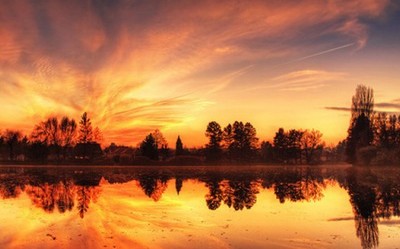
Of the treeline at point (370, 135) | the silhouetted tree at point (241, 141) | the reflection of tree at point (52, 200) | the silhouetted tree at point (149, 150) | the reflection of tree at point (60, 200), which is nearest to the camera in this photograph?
the reflection of tree at point (60, 200)

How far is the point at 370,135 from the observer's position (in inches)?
3605

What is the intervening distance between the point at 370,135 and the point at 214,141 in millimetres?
55223

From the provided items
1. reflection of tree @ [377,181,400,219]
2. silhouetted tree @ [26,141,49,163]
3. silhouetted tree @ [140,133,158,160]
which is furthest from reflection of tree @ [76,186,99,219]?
silhouetted tree @ [26,141,49,163]

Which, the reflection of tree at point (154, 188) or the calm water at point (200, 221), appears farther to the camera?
the reflection of tree at point (154, 188)

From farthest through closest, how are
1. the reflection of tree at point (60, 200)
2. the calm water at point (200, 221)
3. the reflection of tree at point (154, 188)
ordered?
the reflection of tree at point (154, 188) → the reflection of tree at point (60, 200) → the calm water at point (200, 221)

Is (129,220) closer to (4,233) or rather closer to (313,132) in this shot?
(4,233)

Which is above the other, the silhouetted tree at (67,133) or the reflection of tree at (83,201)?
the silhouetted tree at (67,133)

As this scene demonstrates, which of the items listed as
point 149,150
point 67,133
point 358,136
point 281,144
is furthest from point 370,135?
point 67,133

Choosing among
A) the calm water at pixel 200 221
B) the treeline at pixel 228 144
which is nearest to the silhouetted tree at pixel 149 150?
the treeline at pixel 228 144

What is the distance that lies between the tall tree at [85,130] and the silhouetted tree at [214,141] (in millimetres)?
39437

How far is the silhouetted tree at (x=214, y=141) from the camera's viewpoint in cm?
13100

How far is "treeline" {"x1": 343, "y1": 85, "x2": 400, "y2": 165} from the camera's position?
85.3 metres

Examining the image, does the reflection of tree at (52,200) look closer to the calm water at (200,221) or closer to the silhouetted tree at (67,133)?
the calm water at (200,221)

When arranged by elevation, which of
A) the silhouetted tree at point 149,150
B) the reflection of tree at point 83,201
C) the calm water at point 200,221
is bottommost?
the calm water at point 200,221
